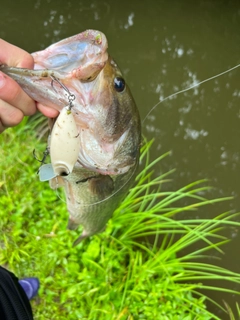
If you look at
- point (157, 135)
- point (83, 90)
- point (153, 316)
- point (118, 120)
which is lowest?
point (153, 316)

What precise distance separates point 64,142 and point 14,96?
0.19 meters

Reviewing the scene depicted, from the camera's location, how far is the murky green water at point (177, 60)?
3287 millimetres

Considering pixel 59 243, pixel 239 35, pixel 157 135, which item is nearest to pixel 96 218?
pixel 59 243

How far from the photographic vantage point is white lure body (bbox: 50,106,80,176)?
1.02m

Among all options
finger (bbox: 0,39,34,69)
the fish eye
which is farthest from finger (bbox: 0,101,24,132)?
the fish eye

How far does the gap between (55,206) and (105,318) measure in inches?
30.8

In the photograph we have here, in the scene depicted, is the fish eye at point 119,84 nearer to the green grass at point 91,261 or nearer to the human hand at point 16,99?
the human hand at point 16,99

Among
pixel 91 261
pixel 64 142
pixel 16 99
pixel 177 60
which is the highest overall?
pixel 16 99

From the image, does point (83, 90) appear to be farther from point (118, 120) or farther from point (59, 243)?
point (59, 243)

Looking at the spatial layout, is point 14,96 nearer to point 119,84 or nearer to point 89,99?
point 89,99

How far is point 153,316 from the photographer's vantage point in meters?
2.29

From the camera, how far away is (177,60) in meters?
3.71

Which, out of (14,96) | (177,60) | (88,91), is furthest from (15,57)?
(177,60)

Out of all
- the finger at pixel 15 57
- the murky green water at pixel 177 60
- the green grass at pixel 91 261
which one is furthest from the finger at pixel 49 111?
the murky green water at pixel 177 60
